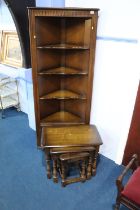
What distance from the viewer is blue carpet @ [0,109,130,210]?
1818 mm

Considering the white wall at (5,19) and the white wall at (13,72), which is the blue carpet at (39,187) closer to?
the white wall at (13,72)

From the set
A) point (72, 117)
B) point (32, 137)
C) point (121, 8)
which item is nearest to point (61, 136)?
point (72, 117)

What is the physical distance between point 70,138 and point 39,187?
638mm

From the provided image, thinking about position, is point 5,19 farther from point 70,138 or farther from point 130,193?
point 130,193

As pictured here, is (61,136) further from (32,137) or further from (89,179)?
(32,137)

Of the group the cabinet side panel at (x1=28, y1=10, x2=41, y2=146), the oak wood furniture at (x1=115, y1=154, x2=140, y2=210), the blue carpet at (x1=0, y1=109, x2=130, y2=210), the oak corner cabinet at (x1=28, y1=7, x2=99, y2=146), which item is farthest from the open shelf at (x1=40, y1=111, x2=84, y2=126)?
the oak wood furniture at (x1=115, y1=154, x2=140, y2=210)

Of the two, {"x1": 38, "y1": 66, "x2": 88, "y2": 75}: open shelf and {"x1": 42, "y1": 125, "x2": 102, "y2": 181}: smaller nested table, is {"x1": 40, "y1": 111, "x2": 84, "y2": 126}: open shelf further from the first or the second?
{"x1": 38, "y1": 66, "x2": 88, "y2": 75}: open shelf

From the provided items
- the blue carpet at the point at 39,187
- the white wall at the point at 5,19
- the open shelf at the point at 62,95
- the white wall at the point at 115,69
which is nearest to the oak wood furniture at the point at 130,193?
the blue carpet at the point at 39,187

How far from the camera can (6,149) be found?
254cm

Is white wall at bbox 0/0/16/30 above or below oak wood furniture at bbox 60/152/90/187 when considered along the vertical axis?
above

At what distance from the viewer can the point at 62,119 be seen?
2412mm

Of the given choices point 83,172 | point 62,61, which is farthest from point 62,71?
point 83,172

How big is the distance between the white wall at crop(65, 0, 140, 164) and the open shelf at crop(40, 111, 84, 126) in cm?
22

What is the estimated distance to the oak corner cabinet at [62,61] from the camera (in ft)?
5.85
